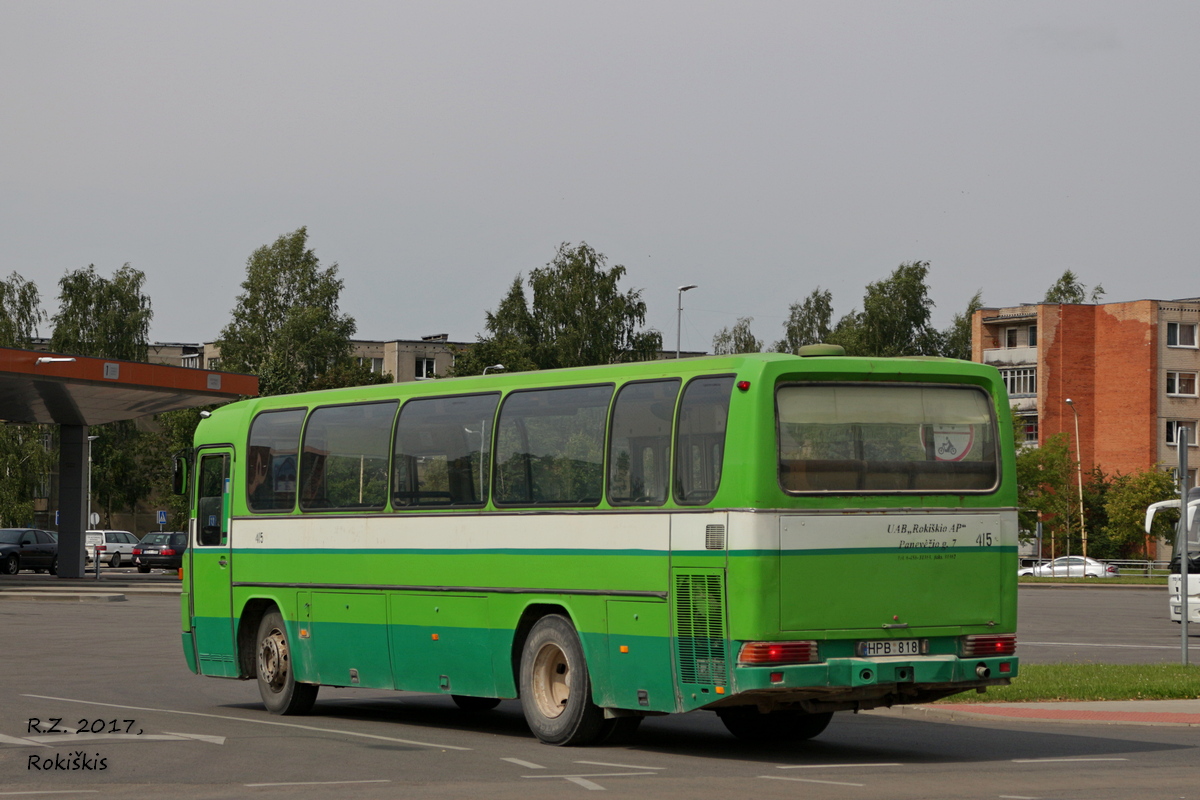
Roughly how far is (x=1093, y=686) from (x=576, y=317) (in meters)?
67.6

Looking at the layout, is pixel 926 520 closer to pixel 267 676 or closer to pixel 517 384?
pixel 517 384

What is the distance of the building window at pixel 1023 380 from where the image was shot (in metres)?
93.6

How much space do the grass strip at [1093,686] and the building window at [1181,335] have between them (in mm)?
75852

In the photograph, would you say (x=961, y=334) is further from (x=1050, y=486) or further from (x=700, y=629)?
(x=700, y=629)

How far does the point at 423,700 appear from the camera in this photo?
1827 cm

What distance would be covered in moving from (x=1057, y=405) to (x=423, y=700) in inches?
3148

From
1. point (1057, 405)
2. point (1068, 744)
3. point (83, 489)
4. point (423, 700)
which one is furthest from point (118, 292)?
point (1068, 744)

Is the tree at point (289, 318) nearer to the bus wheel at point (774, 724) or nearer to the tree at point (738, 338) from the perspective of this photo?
the tree at point (738, 338)

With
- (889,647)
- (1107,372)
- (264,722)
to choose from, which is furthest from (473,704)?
(1107,372)

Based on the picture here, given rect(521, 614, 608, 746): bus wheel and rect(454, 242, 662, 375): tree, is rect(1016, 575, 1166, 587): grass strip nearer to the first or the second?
rect(454, 242, 662, 375): tree

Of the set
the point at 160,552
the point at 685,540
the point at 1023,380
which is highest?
the point at 1023,380

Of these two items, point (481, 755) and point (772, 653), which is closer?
point (772, 653)

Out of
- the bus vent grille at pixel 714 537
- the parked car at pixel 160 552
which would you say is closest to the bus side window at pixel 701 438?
the bus vent grille at pixel 714 537

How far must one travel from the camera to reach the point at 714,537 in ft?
39.8
